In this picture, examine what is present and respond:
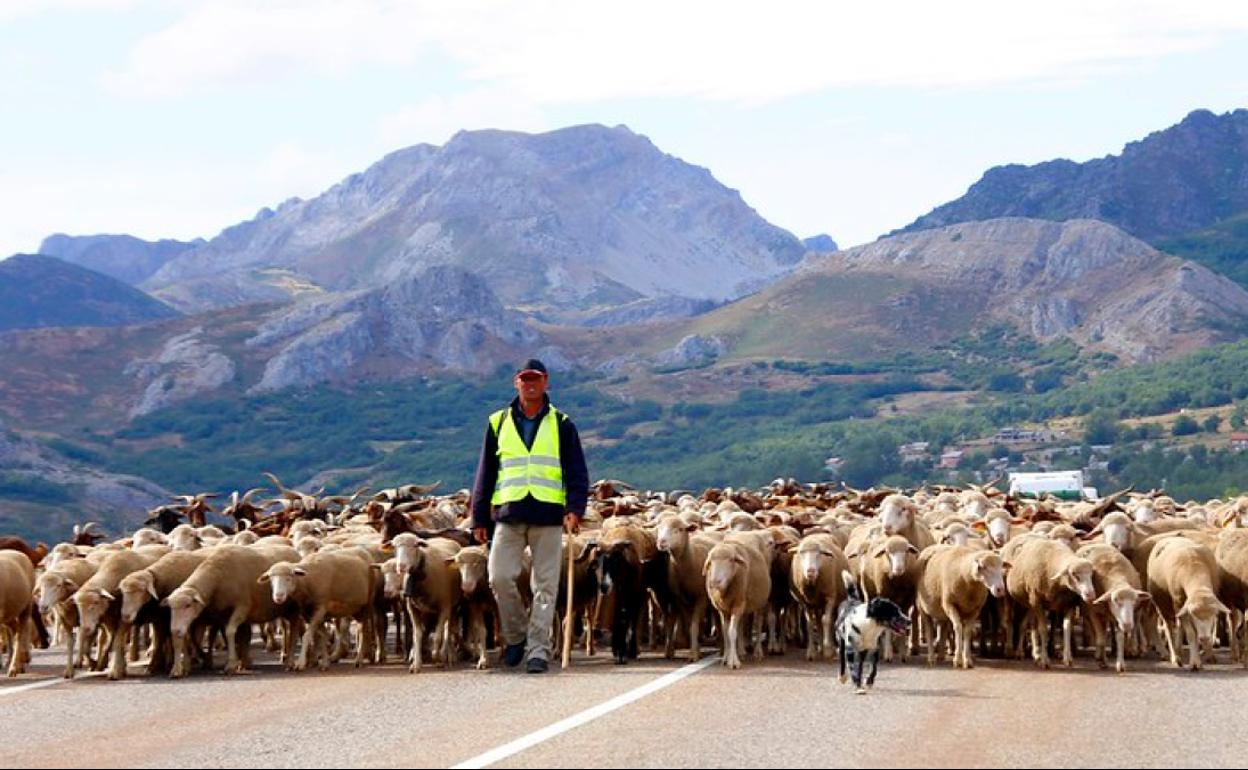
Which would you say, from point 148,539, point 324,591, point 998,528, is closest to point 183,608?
point 324,591

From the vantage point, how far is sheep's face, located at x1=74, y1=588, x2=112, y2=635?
718 inches

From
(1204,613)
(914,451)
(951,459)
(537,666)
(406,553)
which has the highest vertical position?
(914,451)

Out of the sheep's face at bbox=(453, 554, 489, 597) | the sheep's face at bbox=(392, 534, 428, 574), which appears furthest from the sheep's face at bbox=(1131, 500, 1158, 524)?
the sheep's face at bbox=(392, 534, 428, 574)

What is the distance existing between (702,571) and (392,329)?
173 metres

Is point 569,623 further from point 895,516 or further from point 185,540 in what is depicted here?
point 185,540

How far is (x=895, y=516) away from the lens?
2134 centimetres

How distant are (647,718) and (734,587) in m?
4.81

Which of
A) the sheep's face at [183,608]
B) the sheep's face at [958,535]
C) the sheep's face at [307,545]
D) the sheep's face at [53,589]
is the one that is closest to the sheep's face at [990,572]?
the sheep's face at [958,535]

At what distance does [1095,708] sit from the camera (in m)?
14.4

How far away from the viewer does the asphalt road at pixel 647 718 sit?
39.1 feet

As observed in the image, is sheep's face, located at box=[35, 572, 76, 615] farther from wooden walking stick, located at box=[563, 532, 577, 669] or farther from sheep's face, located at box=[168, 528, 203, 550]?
wooden walking stick, located at box=[563, 532, 577, 669]

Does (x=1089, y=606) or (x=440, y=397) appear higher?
(x=440, y=397)

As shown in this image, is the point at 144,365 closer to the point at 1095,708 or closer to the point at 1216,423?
the point at 1216,423

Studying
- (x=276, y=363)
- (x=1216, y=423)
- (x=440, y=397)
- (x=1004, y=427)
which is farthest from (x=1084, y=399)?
(x=276, y=363)
